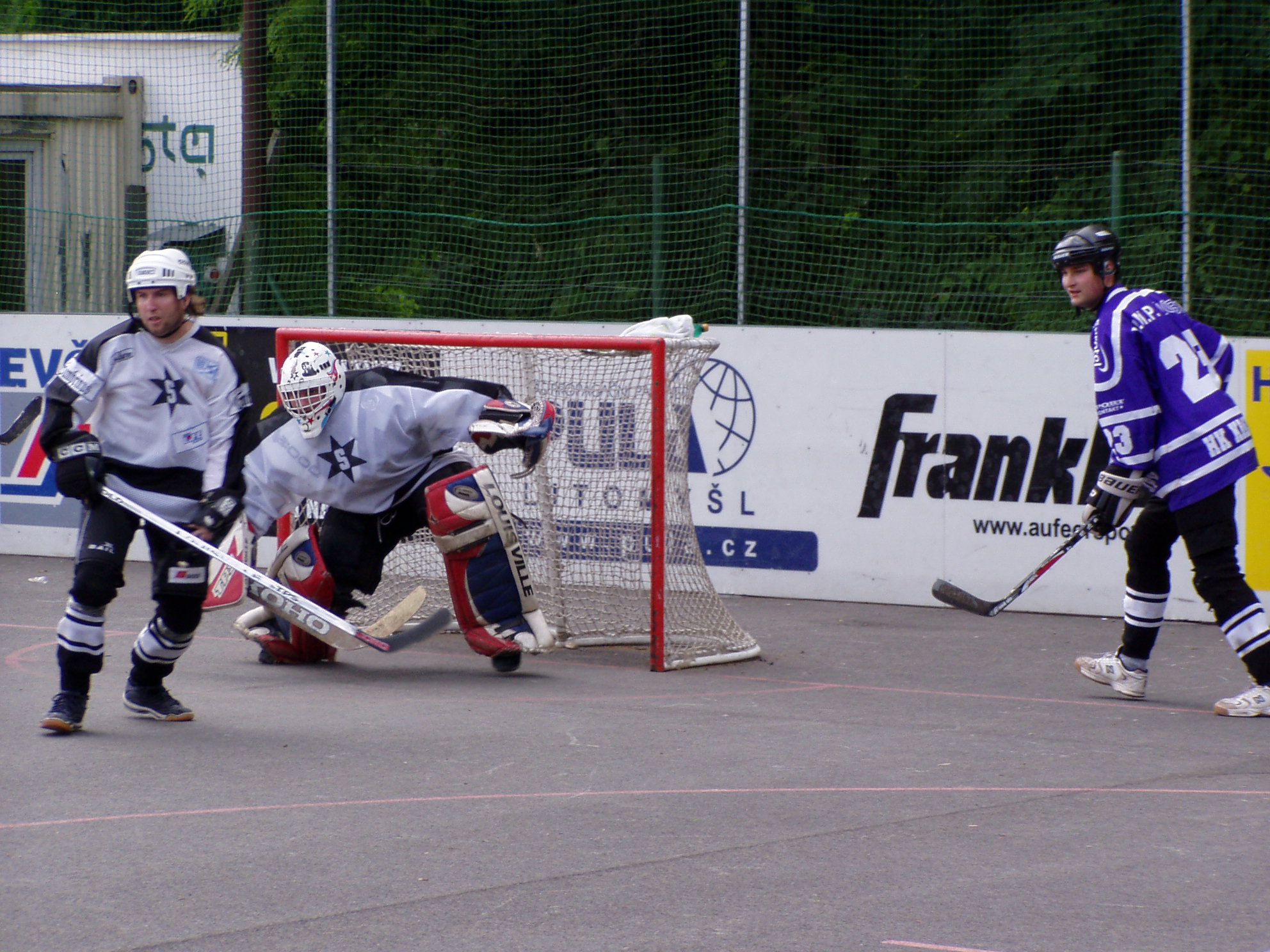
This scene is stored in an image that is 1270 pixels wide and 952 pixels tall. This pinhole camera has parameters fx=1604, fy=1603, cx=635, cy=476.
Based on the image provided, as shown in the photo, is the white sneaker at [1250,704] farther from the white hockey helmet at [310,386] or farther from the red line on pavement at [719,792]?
the white hockey helmet at [310,386]

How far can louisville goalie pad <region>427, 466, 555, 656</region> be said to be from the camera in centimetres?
643

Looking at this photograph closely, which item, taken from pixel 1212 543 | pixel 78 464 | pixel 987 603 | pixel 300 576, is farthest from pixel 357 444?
pixel 1212 543

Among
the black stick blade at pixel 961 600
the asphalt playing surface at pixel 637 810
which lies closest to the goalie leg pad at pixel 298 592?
the asphalt playing surface at pixel 637 810

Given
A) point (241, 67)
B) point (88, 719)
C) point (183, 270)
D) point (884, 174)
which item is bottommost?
point (88, 719)

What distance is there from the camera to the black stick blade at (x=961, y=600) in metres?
6.48

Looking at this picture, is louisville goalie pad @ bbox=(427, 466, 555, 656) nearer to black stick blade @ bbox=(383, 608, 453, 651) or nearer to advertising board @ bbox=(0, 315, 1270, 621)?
black stick blade @ bbox=(383, 608, 453, 651)

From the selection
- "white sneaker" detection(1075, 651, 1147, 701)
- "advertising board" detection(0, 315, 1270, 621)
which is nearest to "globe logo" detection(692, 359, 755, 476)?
"advertising board" detection(0, 315, 1270, 621)

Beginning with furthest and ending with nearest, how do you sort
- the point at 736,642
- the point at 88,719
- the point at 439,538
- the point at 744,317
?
the point at 744,317 < the point at 736,642 < the point at 439,538 < the point at 88,719

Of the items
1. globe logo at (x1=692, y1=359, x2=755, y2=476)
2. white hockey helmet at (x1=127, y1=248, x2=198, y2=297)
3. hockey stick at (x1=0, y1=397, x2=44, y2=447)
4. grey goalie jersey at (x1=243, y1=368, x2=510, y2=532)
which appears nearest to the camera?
white hockey helmet at (x1=127, y1=248, x2=198, y2=297)

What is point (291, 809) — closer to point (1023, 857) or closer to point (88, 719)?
point (88, 719)

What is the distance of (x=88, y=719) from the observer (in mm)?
5523

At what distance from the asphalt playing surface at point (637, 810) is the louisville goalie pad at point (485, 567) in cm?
20

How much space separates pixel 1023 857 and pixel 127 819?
2314mm

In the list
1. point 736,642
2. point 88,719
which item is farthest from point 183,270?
point 736,642
